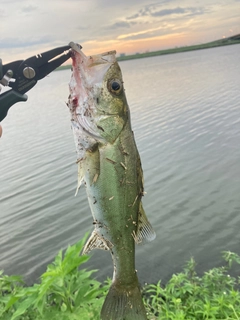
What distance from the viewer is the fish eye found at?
7.70 feet

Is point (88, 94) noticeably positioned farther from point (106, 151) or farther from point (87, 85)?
point (106, 151)

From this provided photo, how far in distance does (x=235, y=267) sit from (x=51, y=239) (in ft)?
15.6

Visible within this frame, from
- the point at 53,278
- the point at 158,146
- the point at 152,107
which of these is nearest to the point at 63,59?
the point at 53,278

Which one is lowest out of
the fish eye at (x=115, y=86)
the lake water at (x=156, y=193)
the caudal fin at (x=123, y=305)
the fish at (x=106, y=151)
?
the lake water at (x=156, y=193)

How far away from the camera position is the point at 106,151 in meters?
2.29

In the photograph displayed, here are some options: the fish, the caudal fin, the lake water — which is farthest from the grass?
the lake water

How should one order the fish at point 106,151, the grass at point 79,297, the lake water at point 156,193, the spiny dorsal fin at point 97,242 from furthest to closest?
the lake water at point 156,193
the grass at point 79,297
the spiny dorsal fin at point 97,242
the fish at point 106,151

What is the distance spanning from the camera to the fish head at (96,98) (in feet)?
7.44

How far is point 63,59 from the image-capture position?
273cm

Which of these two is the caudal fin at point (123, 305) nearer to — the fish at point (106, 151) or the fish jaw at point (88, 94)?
the fish at point (106, 151)

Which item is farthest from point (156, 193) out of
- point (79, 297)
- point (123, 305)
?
point (123, 305)

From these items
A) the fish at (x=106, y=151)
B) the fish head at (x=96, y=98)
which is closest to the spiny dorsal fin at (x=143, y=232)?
the fish at (x=106, y=151)

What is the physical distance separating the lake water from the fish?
4977 mm

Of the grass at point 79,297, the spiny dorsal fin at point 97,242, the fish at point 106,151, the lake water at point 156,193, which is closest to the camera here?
the fish at point 106,151
